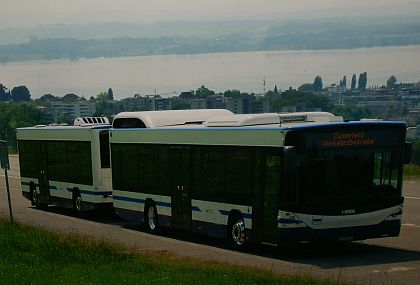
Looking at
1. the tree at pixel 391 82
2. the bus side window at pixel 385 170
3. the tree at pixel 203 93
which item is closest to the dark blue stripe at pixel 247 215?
the bus side window at pixel 385 170

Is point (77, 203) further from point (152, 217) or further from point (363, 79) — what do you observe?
point (363, 79)

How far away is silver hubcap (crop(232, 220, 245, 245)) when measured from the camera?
18.7 metres

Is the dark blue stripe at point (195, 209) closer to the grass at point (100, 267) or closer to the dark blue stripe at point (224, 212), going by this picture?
the dark blue stripe at point (224, 212)

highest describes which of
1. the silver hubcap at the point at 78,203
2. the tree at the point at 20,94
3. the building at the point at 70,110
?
the silver hubcap at the point at 78,203

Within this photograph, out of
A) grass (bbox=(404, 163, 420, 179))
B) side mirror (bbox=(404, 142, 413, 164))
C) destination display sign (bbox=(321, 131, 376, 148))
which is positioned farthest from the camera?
grass (bbox=(404, 163, 420, 179))

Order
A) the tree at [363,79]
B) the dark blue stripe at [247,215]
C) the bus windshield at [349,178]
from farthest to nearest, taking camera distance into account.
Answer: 1. the tree at [363,79]
2. the dark blue stripe at [247,215]
3. the bus windshield at [349,178]

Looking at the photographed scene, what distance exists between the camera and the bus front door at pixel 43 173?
104 feet

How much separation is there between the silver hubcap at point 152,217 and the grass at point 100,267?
2969 mm

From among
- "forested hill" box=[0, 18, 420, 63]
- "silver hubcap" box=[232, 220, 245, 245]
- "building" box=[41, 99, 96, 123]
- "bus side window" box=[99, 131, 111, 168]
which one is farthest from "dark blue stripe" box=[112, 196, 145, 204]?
"forested hill" box=[0, 18, 420, 63]

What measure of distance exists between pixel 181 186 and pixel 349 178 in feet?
16.4

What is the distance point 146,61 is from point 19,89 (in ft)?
95.3

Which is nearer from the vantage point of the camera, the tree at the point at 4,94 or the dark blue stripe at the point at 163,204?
the dark blue stripe at the point at 163,204

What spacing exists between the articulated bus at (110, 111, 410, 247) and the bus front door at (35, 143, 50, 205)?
11.6 meters

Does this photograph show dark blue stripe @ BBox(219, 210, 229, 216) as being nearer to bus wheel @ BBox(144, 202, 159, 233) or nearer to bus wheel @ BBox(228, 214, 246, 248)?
bus wheel @ BBox(228, 214, 246, 248)
